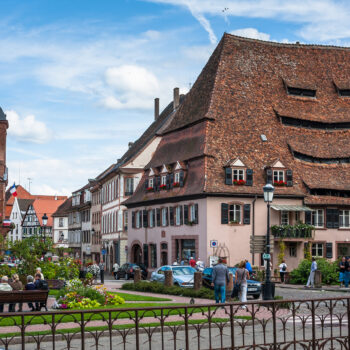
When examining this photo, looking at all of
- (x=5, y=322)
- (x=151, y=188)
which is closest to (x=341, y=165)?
(x=151, y=188)

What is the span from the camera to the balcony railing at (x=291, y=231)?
50281mm

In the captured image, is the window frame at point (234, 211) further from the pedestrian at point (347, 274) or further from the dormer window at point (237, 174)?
the pedestrian at point (347, 274)

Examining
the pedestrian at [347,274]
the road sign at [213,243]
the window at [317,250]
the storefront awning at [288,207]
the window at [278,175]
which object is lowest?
the pedestrian at [347,274]

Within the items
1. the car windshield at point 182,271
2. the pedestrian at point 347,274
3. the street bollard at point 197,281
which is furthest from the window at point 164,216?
the street bollard at point 197,281

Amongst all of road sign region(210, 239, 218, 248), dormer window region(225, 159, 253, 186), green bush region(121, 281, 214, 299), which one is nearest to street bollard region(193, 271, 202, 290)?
green bush region(121, 281, 214, 299)

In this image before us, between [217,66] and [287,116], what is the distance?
261 inches

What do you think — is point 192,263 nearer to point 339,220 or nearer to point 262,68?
point 339,220

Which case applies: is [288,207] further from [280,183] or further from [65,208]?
[65,208]

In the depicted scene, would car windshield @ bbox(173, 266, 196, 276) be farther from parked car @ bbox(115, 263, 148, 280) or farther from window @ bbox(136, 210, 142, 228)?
window @ bbox(136, 210, 142, 228)

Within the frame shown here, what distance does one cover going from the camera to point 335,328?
1283cm

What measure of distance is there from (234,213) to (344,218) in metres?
9.12

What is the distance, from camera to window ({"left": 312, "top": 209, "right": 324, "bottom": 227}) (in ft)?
174

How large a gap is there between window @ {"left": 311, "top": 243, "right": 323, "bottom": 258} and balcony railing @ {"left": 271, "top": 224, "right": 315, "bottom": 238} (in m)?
1.98

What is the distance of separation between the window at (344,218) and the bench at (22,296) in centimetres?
3522
